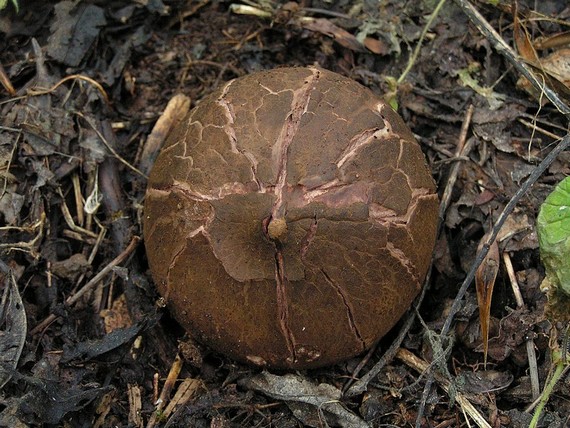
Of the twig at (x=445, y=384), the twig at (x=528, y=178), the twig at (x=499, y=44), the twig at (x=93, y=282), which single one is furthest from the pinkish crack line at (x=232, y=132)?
the twig at (x=499, y=44)

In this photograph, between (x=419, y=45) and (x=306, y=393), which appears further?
(x=419, y=45)

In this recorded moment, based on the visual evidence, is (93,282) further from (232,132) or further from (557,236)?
(557,236)

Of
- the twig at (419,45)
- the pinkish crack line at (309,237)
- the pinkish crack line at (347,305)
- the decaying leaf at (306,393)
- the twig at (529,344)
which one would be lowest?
the decaying leaf at (306,393)

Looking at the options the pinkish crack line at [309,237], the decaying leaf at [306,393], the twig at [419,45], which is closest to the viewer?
the pinkish crack line at [309,237]

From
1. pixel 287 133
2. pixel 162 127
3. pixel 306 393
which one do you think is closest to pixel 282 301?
pixel 306 393

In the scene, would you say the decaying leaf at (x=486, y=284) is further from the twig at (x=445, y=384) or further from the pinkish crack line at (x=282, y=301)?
the pinkish crack line at (x=282, y=301)

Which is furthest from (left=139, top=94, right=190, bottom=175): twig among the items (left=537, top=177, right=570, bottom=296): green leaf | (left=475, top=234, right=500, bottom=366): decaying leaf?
(left=537, top=177, right=570, bottom=296): green leaf

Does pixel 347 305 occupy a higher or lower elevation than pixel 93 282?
higher
